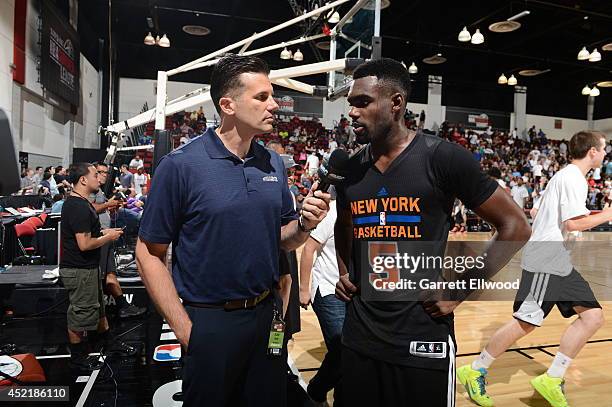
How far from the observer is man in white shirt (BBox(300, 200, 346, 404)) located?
276 cm

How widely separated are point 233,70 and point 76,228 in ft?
9.69

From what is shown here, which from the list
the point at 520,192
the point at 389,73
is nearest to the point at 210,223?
the point at 389,73

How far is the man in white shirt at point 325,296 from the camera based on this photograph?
276cm

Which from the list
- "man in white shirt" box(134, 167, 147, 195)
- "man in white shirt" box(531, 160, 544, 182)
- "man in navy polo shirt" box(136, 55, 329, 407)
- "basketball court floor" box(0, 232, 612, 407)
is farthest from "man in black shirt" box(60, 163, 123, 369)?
"man in white shirt" box(531, 160, 544, 182)

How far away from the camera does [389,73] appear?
1.63 m

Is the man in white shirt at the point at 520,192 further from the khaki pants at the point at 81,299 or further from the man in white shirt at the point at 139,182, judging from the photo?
the khaki pants at the point at 81,299

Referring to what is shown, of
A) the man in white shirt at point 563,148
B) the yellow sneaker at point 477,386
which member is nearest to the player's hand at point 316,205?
the yellow sneaker at point 477,386

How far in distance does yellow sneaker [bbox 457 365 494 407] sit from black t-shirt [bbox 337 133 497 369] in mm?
1702

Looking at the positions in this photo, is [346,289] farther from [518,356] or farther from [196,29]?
[196,29]

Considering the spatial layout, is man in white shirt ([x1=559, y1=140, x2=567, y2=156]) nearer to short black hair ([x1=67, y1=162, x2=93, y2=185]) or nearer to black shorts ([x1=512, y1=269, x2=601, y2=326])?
black shorts ([x1=512, y1=269, x2=601, y2=326])

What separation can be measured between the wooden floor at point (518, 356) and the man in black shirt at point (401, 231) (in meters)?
0.96

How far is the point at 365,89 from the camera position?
64.1 inches

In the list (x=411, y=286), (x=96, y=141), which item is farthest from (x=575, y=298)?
(x=96, y=141)

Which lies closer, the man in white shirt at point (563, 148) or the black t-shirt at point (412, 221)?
the black t-shirt at point (412, 221)
